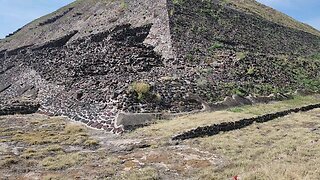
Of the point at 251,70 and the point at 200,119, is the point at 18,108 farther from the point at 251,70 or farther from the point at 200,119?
the point at 251,70

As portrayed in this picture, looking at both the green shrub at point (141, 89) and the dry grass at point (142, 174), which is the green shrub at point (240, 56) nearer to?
the green shrub at point (141, 89)

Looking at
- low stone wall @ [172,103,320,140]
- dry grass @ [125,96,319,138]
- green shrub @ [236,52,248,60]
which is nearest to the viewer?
low stone wall @ [172,103,320,140]

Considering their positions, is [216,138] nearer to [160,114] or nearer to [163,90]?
[160,114]

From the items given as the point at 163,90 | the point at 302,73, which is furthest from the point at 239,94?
the point at 302,73

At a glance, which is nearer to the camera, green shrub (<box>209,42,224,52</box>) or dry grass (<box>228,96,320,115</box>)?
dry grass (<box>228,96,320,115</box>)

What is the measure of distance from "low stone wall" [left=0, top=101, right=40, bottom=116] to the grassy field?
4.74 metres

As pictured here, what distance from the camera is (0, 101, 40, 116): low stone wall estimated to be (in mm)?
24217

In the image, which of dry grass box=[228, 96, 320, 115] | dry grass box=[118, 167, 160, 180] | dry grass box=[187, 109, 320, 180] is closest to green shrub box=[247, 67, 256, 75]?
dry grass box=[228, 96, 320, 115]

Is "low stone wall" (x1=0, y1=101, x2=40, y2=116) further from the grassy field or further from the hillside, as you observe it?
the grassy field

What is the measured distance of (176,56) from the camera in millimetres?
28078

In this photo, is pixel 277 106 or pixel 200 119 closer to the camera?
Answer: pixel 200 119

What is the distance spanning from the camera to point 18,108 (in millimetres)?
24734

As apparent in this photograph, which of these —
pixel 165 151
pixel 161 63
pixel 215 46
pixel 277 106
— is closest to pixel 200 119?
pixel 165 151

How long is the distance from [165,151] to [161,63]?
14551mm
